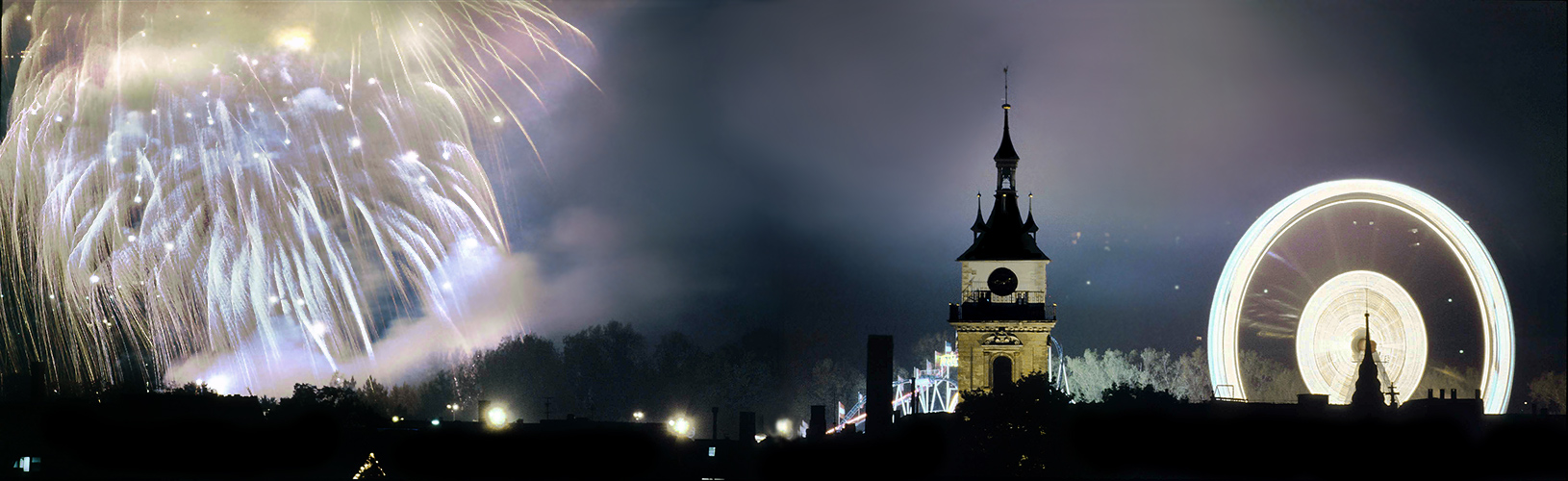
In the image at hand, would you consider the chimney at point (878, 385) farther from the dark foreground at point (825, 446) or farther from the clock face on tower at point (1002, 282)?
the clock face on tower at point (1002, 282)

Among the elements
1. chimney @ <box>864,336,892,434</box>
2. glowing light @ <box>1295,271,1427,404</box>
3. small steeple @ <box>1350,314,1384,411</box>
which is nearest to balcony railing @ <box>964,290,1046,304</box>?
chimney @ <box>864,336,892,434</box>

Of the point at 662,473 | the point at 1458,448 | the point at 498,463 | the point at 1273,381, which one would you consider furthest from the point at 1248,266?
the point at 1273,381

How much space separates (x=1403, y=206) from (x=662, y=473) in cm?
3144

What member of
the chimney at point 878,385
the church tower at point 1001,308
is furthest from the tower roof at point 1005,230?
the chimney at point 878,385

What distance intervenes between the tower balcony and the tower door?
76.7 inches

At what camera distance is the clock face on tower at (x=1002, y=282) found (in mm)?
75562

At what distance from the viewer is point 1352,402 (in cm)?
6022

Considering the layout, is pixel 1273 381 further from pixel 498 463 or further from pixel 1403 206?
pixel 498 463

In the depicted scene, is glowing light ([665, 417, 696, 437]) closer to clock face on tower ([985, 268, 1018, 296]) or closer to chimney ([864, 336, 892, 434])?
chimney ([864, 336, 892, 434])

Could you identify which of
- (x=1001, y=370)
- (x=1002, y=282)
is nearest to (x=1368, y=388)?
(x=1001, y=370)

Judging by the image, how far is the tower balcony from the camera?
7450cm

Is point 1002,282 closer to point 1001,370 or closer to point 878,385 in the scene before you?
point 1001,370

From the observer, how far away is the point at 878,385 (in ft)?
220

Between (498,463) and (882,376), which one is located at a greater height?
(882,376)
